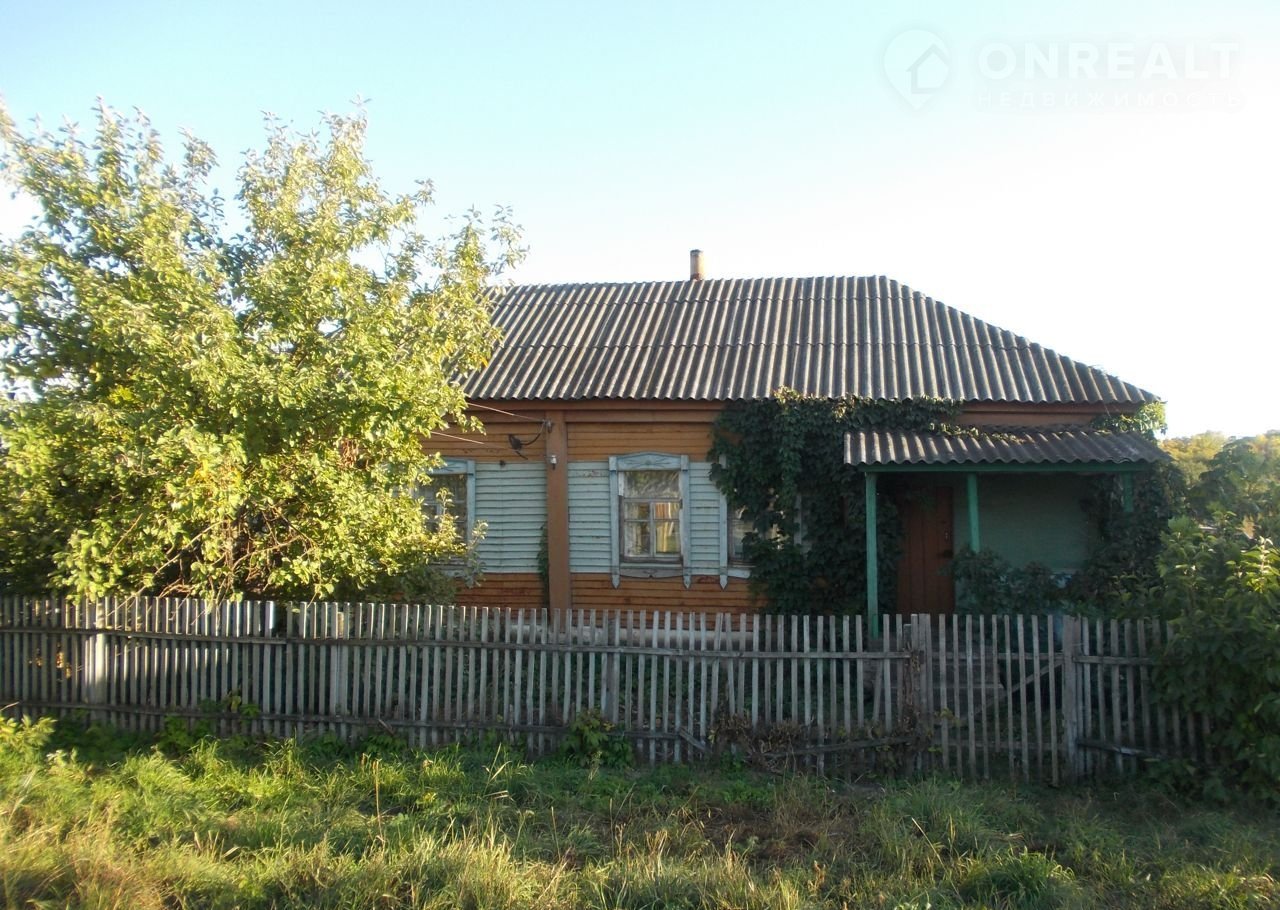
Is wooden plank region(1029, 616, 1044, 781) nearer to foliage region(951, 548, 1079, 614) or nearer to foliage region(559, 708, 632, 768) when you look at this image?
foliage region(951, 548, 1079, 614)

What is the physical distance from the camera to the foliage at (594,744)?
710 centimetres

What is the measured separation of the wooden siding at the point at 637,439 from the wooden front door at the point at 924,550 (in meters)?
2.70

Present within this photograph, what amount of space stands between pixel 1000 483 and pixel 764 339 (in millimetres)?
3755

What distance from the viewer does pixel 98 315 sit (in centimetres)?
714

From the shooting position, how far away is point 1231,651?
19.6 ft

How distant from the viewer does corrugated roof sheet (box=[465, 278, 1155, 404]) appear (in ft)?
38.4

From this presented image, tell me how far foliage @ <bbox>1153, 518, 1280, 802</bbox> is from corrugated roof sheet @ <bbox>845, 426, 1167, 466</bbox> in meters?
3.31

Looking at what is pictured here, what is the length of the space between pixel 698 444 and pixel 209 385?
6548 millimetres

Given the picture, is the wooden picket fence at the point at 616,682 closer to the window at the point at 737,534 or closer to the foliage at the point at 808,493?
the foliage at the point at 808,493

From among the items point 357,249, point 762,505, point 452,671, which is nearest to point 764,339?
point 762,505

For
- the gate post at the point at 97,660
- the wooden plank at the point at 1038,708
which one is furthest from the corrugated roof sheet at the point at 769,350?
the gate post at the point at 97,660

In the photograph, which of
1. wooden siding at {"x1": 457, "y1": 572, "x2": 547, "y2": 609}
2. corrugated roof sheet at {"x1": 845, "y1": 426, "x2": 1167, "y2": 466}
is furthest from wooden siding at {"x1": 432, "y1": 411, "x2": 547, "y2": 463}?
corrugated roof sheet at {"x1": 845, "y1": 426, "x2": 1167, "y2": 466}

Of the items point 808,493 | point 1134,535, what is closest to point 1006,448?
point 1134,535

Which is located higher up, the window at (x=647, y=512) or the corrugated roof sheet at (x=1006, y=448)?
the corrugated roof sheet at (x=1006, y=448)
